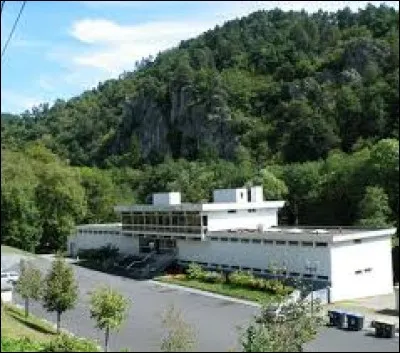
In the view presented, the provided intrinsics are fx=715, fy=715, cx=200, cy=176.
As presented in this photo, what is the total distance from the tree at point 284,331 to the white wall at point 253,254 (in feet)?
42.5

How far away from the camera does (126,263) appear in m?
40.6

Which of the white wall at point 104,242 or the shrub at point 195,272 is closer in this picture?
the shrub at point 195,272

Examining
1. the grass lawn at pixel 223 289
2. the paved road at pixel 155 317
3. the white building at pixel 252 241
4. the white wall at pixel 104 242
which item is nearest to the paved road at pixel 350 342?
the paved road at pixel 155 317

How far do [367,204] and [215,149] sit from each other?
128ft

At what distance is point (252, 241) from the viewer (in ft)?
107

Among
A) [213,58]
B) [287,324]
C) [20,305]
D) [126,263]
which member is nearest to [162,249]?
[126,263]

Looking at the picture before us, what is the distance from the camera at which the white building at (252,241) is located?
2845 cm

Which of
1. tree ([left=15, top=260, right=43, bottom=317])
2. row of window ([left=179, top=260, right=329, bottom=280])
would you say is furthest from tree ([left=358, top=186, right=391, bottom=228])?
tree ([left=15, top=260, right=43, bottom=317])

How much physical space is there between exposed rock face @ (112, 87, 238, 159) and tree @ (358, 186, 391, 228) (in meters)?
35.4

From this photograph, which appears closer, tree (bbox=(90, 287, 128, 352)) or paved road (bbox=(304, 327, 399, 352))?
paved road (bbox=(304, 327, 399, 352))

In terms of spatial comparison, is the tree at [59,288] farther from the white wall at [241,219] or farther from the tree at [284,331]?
the white wall at [241,219]

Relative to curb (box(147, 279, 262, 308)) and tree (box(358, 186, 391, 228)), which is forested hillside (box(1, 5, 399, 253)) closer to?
tree (box(358, 186, 391, 228))

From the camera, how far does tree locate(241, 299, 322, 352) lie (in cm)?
1192

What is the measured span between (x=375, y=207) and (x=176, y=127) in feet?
171
